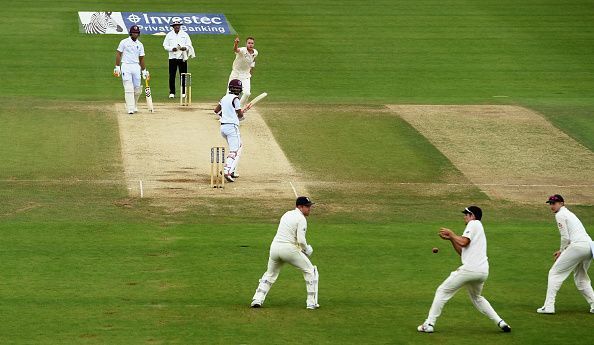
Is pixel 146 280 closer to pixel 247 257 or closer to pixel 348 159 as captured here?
pixel 247 257

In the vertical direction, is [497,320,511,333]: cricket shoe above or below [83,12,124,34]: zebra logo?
below

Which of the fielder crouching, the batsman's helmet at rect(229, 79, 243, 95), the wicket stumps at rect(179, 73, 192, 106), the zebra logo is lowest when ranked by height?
the wicket stumps at rect(179, 73, 192, 106)

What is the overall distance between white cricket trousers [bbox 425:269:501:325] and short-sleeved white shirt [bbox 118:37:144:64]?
1754cm

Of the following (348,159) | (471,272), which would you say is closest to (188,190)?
(348,159)

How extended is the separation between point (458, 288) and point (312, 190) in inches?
410

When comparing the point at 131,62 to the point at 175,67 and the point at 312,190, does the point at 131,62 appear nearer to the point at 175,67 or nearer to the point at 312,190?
the point at 175,67

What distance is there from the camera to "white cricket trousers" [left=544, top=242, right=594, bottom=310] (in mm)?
19438

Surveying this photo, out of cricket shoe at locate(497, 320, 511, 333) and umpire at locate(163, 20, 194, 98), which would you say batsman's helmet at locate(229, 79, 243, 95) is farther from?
cricket shoe at locate(497, 320, 511, 333)

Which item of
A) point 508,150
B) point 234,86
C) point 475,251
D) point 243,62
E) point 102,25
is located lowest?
point 508,150

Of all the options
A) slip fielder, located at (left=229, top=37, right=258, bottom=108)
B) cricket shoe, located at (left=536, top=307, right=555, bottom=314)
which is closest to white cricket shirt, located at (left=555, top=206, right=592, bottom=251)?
cricket shoe, located at (left=536, top=307, right=555, bottom=314)

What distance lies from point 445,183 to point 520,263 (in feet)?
21.6

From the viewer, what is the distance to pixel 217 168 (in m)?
27.9

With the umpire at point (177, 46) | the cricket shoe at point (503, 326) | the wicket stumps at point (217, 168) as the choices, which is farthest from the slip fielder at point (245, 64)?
the cricket shoe at point (503, 326)

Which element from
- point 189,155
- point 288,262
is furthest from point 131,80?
point 288,262
